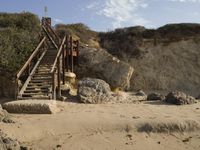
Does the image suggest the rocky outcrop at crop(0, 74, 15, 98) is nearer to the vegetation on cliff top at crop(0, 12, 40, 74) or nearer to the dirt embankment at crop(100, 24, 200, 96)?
the vegetation on cliff top at crop(0, 12, 40, 74)

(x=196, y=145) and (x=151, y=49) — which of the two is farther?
(x=151, y=49)

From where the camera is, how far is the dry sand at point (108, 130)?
35.8 feet

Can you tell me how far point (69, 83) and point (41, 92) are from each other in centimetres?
356

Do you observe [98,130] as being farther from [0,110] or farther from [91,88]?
[91,88]

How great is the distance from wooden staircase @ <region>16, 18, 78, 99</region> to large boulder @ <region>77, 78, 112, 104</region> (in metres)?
0.95

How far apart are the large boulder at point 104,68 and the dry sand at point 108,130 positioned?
7.02 meters

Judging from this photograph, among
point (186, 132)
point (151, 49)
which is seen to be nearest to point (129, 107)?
point (186, 132)

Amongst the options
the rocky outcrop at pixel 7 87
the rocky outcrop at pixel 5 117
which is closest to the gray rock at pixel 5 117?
the rocky outcrop at pixel 5 117

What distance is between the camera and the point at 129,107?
48.2 ft

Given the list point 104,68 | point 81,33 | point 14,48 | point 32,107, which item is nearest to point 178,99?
point 32,107

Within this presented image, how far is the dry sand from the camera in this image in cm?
1091

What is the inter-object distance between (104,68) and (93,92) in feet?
16.4

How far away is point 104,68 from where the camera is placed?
69.3ft

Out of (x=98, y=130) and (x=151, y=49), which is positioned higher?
(x=151, y=49)
